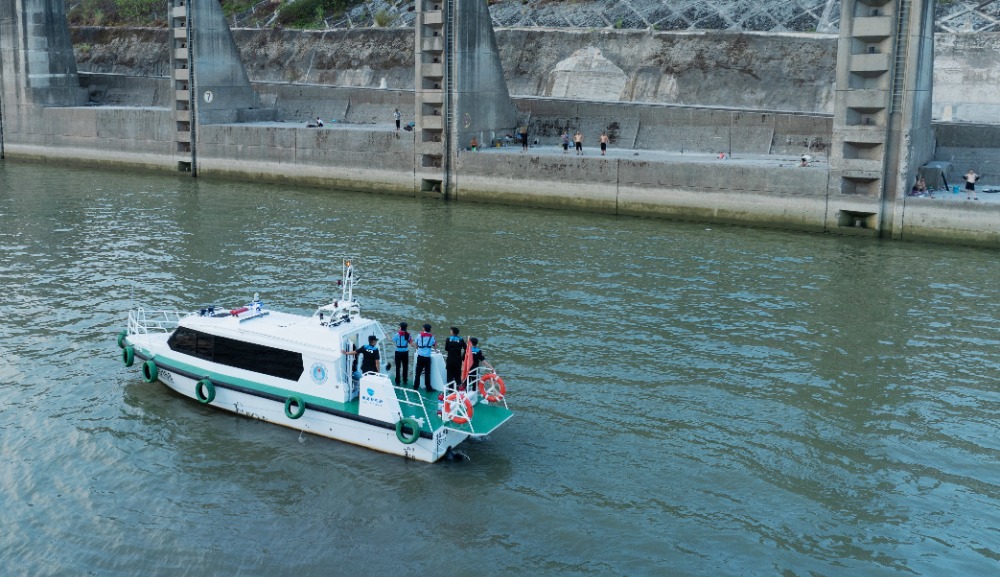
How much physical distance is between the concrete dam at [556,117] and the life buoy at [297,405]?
25716 millimetres

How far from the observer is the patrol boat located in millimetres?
18469

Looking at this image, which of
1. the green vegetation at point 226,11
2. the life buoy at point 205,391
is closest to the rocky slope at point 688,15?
the green vegetation at point 226,11

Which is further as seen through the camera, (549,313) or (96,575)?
(549,313)

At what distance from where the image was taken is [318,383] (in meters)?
19.5

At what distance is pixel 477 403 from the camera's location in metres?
19.5

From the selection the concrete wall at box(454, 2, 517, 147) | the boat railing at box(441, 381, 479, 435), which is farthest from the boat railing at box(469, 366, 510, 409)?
the concrete wall at box(454, 2, 517, 147)

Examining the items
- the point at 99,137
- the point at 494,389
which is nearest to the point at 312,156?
the point at 99,137

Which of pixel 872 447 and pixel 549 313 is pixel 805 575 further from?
pixel 549 313

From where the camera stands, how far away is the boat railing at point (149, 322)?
22.5 metres

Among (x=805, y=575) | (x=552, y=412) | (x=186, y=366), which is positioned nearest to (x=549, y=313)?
(x=552, y=412)

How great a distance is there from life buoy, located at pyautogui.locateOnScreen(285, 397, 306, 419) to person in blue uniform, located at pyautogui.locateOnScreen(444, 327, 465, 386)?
9.28 ft

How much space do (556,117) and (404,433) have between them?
35.0m

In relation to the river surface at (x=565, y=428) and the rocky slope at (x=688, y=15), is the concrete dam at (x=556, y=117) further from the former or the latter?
the river surface at (x=565, y=428)

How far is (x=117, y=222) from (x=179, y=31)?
18.8 m
